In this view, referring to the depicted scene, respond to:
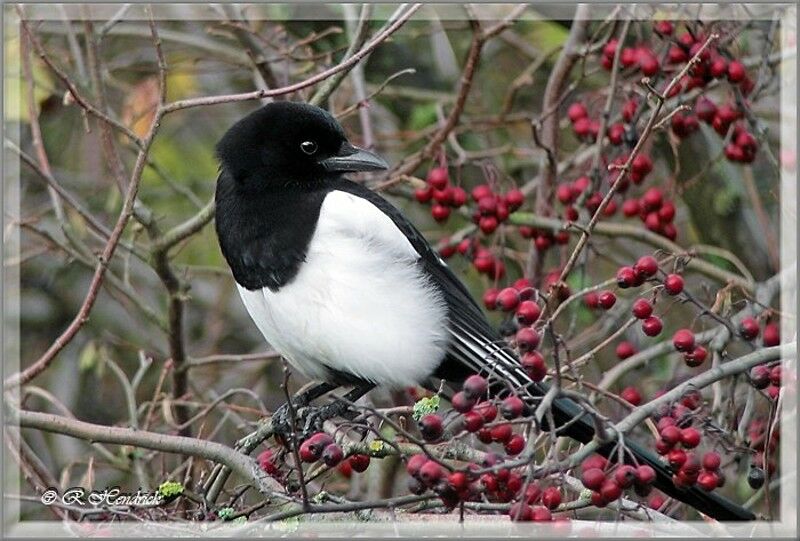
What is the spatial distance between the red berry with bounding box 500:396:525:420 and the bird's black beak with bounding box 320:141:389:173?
4.45ft

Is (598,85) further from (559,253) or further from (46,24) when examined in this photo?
(46,24)

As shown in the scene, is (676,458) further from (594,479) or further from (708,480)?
(594,479)

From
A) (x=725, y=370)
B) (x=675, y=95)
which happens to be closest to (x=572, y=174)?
(x=675, y=95)

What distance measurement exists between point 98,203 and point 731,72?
2765mm

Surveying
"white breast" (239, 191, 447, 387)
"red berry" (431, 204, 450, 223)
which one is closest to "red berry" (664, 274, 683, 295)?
"white breast" (239, 191, 447, 387)

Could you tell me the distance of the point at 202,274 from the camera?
5.00 meters

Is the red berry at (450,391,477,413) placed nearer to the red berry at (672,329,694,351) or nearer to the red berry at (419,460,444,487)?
the red berry at (419,460,444,487)

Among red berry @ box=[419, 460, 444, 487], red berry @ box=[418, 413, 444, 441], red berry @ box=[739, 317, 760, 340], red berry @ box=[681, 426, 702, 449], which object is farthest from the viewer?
red berry @ box=[739, 317, 760, 340]

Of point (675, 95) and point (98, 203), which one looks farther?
point (98, 203)

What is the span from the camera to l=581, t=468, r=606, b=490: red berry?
2342 millimetres

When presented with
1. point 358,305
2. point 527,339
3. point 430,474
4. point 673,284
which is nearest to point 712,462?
point 673,284

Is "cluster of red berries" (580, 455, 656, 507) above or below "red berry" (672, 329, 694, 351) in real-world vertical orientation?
below

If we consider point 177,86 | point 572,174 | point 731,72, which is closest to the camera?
point 731,72

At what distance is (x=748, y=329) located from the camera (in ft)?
9.74
